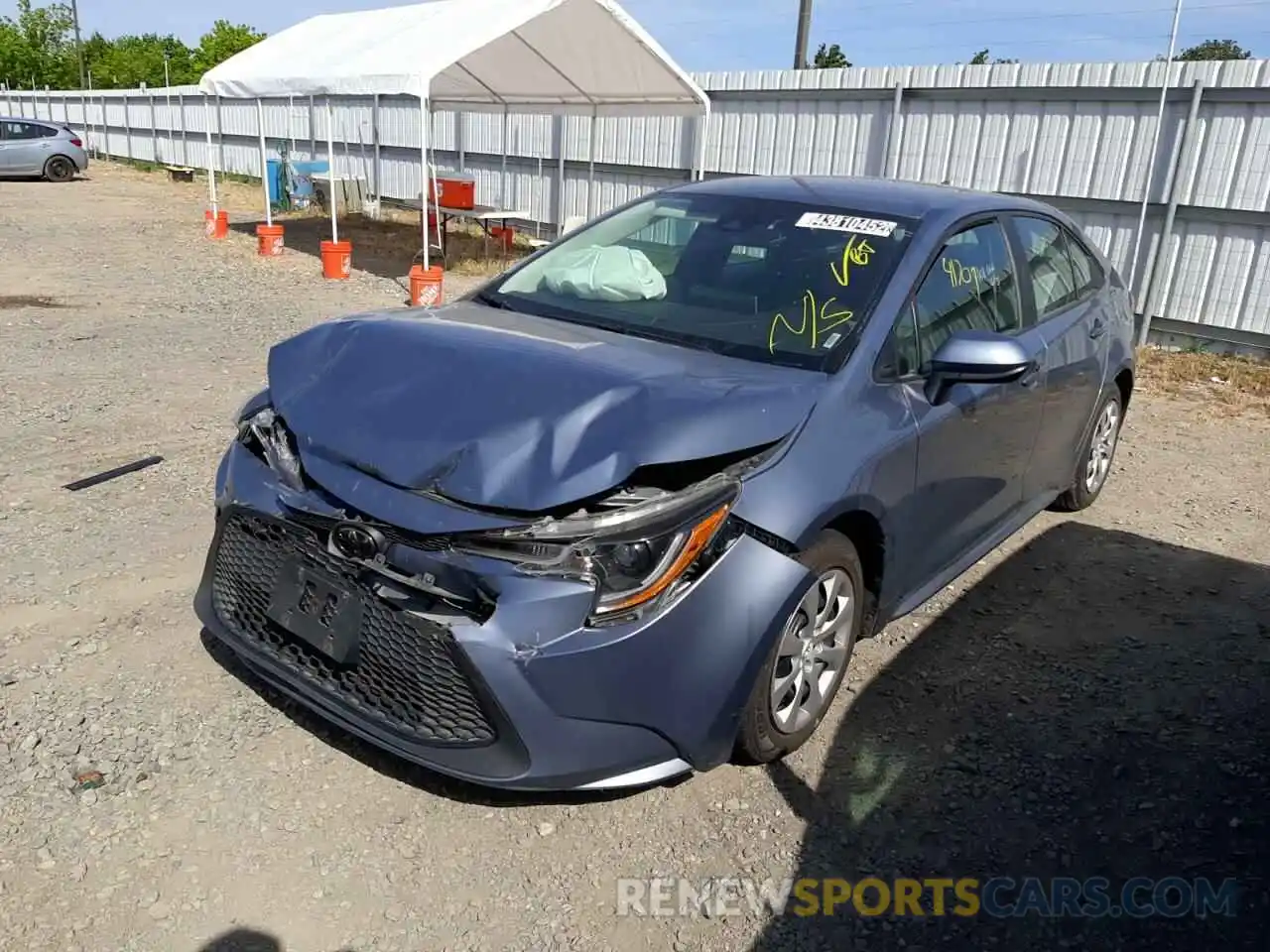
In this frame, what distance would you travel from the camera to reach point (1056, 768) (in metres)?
2.98

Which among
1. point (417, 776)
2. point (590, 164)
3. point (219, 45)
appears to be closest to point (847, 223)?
point (417, 776)

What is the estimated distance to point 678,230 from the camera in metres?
3.69

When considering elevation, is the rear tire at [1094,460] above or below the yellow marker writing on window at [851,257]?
below

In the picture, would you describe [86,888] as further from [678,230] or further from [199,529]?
[678,230]

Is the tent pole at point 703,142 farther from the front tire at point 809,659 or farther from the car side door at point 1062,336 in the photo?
the front tire at point 809,659

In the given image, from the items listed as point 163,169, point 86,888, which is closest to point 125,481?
point 86,888

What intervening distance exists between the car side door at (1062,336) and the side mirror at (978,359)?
1016mm

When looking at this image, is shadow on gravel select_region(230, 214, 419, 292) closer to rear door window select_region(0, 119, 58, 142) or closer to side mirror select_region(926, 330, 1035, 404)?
side mirror select_region(926, 330, 1035, 404)

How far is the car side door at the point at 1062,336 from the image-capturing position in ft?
13.2

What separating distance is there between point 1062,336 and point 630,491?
2.55 metres

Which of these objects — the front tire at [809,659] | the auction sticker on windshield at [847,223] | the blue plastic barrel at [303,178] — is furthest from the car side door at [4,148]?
the front tire at [809,659]

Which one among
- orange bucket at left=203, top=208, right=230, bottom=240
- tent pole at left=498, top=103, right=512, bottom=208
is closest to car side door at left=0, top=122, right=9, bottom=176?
orange bucket at left=203, top=208, right=230, bottom=240

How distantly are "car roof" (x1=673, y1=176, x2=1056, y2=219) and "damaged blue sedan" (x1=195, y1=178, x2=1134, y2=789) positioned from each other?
3cm

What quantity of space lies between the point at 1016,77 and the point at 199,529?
9.00 metres
